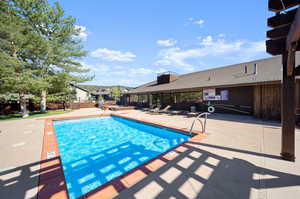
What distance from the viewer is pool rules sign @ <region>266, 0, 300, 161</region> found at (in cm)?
226

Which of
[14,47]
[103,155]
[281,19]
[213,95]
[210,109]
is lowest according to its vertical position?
[103,155]

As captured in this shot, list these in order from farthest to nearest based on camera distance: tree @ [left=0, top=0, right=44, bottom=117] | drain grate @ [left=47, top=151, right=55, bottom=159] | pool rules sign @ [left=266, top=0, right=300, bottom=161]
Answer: tree @ [left=0, top=0, right=44, bottom=117] < drain grate @ [left=47, top=151, right=55, bottom=159] < pool rules sign @ [left=266, top=0, right=300, bottom=161]

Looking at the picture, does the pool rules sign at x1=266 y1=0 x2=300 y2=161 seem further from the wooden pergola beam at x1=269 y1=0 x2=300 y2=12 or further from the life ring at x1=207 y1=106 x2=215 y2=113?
the life ring at x1=207 y1=106 x2=215 y2=113

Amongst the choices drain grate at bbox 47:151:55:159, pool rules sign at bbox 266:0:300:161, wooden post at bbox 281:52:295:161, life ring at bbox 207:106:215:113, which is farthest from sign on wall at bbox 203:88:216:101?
drain grate at bbox 47:151:55:159

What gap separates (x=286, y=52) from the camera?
259 centimetres

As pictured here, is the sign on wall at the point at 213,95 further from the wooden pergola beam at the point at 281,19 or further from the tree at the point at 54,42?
the tree at the point at 54,42

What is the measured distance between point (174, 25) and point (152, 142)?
10002mm

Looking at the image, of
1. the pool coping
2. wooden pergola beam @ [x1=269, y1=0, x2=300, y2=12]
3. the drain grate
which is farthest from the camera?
the drain grate

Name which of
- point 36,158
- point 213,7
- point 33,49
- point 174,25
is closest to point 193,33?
point 174,25

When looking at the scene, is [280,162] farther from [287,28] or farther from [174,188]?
[287,28]

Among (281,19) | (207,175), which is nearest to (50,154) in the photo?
(207,175)

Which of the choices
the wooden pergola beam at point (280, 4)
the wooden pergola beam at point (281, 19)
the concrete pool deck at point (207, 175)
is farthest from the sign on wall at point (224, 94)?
the wooden pergola beam at point (280, 4)

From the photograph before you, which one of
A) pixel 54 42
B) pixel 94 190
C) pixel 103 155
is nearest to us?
pixel 94 190

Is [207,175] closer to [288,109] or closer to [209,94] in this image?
[288,109]
